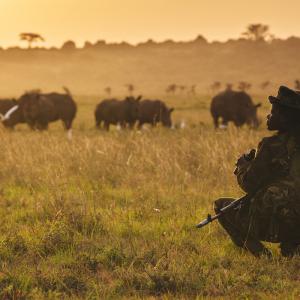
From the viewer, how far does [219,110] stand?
26.9 meters

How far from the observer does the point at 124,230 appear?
6.76m

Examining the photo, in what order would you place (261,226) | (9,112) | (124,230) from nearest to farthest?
(261,226), (124,230), (9,112)

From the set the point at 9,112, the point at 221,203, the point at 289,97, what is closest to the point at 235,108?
the point at 9,112

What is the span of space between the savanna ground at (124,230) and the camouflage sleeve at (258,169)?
76cm

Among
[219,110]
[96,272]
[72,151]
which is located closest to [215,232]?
[96,272]

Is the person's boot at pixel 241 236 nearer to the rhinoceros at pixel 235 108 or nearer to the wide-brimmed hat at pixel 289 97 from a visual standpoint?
the wide-brimmed hat at pixel 289 97

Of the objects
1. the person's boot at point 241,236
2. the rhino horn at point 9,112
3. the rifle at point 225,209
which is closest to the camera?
the rifle at point 225,209

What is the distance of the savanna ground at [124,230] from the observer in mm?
5059

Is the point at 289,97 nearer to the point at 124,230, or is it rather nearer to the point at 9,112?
the point at 124,230

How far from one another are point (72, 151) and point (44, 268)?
580cm

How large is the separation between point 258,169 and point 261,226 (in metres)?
0.52

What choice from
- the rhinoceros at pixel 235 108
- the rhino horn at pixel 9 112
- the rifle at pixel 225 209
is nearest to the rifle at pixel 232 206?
the rifle at pixel 225 209

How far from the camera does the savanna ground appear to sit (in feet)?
16.6

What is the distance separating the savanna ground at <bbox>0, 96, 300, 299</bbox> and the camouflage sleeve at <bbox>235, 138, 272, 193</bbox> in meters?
0.76
